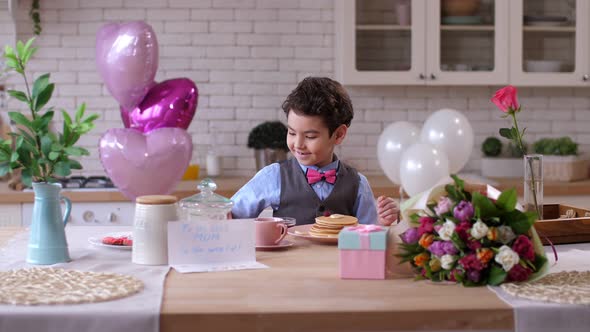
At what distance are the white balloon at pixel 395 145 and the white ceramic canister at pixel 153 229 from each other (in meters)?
2.30

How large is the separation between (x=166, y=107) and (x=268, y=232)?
1.65m

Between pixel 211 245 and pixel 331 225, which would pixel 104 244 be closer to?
pixel 211 245

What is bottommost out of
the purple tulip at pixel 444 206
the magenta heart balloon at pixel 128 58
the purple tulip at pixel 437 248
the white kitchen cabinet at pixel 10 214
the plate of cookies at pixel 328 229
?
the white kitchen cabinet at pixel 10 214

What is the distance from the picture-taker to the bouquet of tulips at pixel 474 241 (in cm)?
159

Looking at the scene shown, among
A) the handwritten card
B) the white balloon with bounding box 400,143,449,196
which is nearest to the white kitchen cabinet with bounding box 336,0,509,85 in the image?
the white balloon with bounding box 400,143,449,196

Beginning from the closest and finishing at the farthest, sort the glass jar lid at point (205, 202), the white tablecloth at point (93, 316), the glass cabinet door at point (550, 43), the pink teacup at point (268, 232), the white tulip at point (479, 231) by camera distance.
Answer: the white tablecloth at point (93, 316), the white tulip at point (479, 231), the glass jar lid at point (205, 202), the pink teacup at point (268, 232), the glass cabinet door at point (550, 43)

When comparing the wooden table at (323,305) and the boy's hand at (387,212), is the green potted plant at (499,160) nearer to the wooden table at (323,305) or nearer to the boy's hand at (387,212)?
the boy's hand at (387,212)

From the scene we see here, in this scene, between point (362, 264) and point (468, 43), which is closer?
point (362, 264)

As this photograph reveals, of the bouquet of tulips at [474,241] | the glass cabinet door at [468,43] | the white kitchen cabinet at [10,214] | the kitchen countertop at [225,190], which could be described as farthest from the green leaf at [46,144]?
the glass cabinet door at [468,43]

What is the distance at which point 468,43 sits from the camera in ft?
14.3

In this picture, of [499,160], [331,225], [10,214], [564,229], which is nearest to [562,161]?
[499,160]

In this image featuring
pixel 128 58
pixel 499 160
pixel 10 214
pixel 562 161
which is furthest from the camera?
pixel 499 160

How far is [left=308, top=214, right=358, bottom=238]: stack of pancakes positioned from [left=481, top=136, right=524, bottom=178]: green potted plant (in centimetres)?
250

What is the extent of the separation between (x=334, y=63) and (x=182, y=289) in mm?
3150
